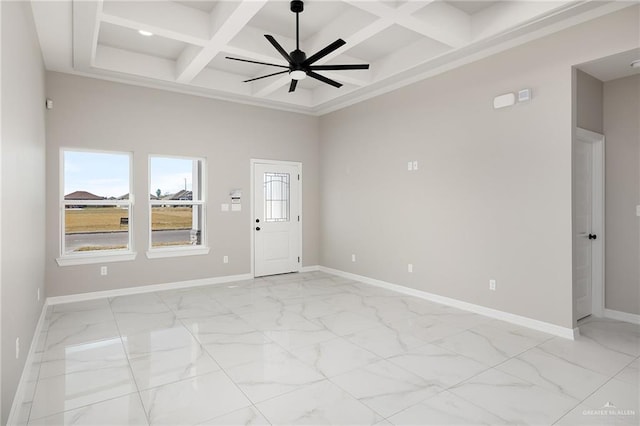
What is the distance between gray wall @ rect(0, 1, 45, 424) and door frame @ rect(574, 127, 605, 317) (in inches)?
213

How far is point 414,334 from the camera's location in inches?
147

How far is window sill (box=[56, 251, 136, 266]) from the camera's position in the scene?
15.9 feet

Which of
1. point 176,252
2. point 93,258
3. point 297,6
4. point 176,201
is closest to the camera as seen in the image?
point 297,6

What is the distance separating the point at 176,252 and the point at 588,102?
5.73m

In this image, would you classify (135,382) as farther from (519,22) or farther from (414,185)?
(519,22)

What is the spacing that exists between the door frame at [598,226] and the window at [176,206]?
212 inches

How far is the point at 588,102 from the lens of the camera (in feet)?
13.0

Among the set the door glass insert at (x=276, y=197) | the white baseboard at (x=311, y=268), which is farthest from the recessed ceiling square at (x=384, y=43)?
the white baseboard at (x=311, y=268)

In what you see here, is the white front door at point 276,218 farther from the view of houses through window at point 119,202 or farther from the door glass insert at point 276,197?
the view of houses through window at point 119,202

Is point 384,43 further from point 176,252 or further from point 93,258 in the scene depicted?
point 93,258

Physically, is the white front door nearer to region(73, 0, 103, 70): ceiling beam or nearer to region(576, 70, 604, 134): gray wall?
region(73, 0, 103, 70): ceiling beam

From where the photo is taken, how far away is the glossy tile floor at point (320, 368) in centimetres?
235

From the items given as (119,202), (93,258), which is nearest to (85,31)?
(119,202)

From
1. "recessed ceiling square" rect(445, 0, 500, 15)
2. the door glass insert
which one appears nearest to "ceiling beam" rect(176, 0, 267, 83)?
"recessed ceiling square" rect(445, 0, 500, 15)
